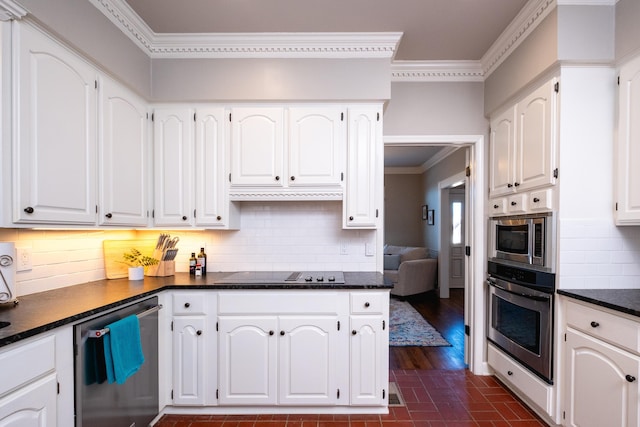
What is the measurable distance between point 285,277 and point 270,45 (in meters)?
1.73

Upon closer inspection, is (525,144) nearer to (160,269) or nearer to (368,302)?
(368,302)

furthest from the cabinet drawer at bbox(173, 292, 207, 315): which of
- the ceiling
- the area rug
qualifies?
the area rug

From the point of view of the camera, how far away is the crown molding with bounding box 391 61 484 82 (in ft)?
8.98

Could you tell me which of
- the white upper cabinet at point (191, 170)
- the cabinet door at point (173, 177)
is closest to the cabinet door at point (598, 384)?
the white upper cabinet at point (191, 170)

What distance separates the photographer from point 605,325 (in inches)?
64.5

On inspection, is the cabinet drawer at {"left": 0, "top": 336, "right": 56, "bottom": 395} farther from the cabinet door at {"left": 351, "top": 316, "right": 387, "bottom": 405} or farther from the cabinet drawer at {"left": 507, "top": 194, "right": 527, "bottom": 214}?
the cabinet drawer at {"left": 507, "top": 194, "right": 527, "bottom": 214}

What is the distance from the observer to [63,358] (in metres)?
1.38

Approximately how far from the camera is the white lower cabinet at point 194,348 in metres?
2.16

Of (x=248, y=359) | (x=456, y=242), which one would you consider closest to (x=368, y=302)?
(x=248, y=359)

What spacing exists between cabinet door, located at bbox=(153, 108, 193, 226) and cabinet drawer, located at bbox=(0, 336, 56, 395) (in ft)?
3.99

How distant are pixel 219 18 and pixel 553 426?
3433 mm

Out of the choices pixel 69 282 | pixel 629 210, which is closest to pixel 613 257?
pixel 629 210

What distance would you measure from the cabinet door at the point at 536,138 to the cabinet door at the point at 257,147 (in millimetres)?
1725

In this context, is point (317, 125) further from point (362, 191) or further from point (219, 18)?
point (219, 18)
